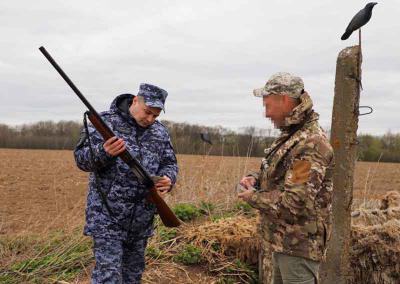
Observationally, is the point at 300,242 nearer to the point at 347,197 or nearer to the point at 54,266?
the point at 347,197

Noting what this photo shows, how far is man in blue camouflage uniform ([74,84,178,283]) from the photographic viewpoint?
133 inches

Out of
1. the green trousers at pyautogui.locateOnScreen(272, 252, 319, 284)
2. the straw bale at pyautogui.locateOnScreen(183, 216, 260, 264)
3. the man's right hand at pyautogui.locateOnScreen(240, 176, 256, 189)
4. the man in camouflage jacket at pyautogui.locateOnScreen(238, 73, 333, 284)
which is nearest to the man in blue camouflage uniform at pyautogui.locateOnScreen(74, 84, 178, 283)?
the man's right hand at pyautogui.locateOnScreen(240, 176, 256, 189)

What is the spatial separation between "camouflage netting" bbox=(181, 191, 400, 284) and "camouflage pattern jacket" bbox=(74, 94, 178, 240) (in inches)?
71.2

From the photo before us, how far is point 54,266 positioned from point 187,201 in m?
2.46

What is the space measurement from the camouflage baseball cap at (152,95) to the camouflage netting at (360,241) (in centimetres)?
223

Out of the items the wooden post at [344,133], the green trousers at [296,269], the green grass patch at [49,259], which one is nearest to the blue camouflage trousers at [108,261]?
the green trousers at [296,269]

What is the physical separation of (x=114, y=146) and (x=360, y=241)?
298 centimetres

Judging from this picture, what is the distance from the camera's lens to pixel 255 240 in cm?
509

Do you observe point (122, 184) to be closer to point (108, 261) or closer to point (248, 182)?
point (108, 261)

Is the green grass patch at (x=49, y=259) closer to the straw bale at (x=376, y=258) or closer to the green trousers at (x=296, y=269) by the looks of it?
the green trousers at (x=296, y=269)

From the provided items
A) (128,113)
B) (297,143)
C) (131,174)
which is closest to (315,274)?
(297,143)

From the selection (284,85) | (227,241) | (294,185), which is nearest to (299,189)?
(294,185)

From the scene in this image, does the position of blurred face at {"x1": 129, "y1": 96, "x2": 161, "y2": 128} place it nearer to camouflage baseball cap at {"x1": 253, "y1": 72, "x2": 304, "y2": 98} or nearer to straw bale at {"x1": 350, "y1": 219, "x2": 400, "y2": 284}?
camouflage baseball cap at {"x1": 253, "y1": 72, "x2": 304, "y2": 98}

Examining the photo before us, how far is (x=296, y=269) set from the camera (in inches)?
118
